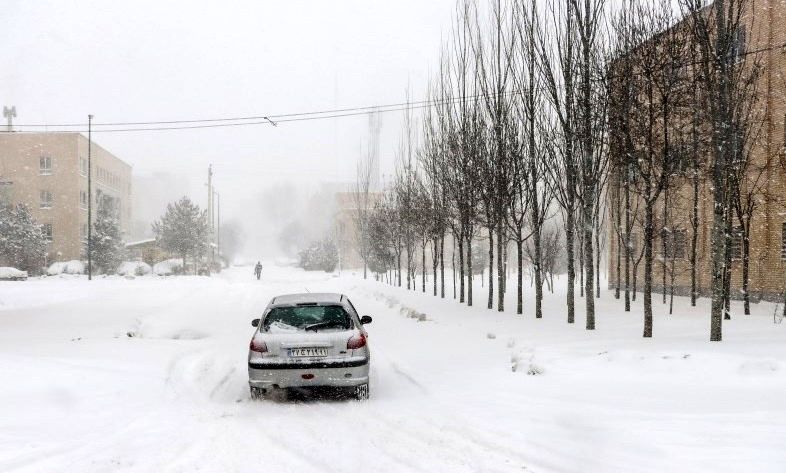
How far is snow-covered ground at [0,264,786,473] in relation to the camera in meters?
5.37

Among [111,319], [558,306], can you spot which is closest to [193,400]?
[111,319]

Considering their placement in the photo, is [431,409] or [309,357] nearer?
[431,409]

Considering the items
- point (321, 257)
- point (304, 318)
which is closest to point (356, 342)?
point (304, 318)

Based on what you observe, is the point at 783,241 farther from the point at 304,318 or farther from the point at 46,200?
the point at 46,200

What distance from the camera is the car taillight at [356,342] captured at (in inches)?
303

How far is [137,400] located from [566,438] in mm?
5319

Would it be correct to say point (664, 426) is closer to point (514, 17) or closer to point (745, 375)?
point (745, 375)

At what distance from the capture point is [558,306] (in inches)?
866

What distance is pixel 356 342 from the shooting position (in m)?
7.73

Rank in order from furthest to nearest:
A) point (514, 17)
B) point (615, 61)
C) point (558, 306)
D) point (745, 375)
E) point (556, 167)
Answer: point (558, 306), point (514, 17), point (556, 167), point (615, 61), point (745, 375)

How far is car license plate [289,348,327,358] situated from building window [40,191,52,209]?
64.4 m

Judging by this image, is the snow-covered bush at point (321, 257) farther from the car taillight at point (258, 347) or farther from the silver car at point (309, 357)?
the car taillight at point (258, 347)

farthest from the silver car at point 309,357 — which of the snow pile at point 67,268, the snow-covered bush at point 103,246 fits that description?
the snow pile at point 67,268

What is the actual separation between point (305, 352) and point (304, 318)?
2.47ft
